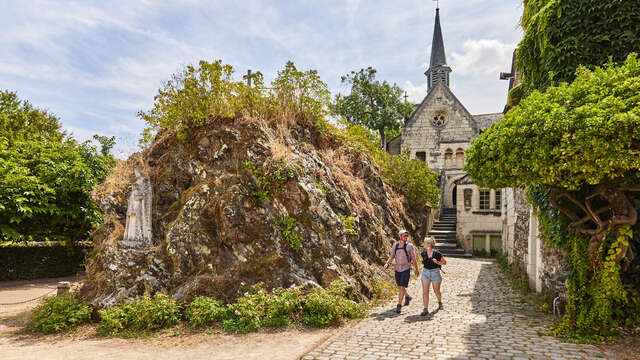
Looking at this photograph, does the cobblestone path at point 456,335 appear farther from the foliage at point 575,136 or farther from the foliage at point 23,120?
the foliage at point 23,120

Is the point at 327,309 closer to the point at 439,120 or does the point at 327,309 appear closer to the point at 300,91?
the point at 300,91

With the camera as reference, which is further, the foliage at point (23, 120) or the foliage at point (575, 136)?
the foliage at point (23, 120)

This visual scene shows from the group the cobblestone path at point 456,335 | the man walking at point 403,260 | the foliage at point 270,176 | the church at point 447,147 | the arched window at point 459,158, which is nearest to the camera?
the cobblestone path at point 456,335

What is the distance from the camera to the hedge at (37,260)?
14.4 metres

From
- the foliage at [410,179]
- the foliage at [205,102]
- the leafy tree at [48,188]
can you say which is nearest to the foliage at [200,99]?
the foliage at [205,102]

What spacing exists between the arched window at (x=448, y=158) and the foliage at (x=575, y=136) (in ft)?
73.9

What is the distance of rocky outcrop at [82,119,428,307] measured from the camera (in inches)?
293

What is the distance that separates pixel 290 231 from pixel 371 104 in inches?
1199

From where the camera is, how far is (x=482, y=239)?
20.0m

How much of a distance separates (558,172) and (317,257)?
4.95 meters

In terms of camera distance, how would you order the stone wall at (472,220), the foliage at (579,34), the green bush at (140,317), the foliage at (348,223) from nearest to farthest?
the foliage at (579,34) → the green bush at (140,317) → the foliage at (348,223) → the stone wall at (472,220)

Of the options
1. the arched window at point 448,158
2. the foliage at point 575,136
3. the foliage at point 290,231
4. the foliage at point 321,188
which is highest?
the arched window at point 448,158

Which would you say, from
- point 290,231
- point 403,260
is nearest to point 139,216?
point 290,231

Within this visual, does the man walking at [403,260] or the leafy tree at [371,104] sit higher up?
the leafy tree at [371,104]
